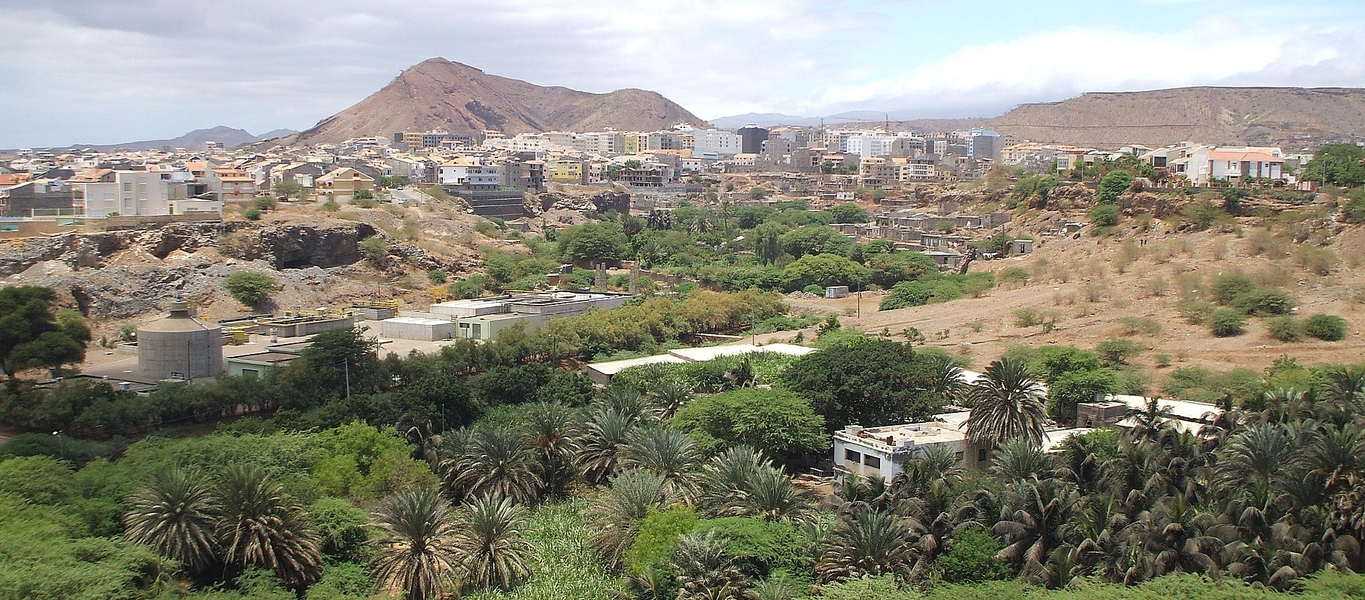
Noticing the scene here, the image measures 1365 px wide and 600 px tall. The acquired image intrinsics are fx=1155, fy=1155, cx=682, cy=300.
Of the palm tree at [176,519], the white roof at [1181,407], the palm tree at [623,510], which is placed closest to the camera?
the palm tree at [176,519]

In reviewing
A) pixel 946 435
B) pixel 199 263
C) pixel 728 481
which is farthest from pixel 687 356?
pixel 199 263

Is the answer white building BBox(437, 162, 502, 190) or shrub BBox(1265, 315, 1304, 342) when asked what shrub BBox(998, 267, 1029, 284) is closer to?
shrub BBox(1265, 315, 1304, 342)

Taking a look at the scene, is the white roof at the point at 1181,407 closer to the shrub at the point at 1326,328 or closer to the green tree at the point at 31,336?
the shrub at the point at 1326,328

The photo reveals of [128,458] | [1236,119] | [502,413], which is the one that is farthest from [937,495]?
[1236,119]

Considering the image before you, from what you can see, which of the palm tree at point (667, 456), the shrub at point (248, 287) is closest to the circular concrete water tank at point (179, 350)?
the shrub at point (248, 287)

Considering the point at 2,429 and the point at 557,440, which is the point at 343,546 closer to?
the point at 557,440

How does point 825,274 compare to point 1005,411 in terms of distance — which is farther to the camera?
point 825,274

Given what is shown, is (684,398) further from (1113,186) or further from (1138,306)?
(1113,186)
